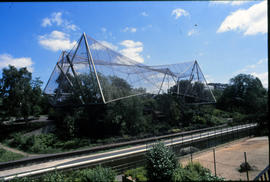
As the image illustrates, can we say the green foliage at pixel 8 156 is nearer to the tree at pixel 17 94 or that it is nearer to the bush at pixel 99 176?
the tree at pixel 17 94

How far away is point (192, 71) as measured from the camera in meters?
41.8

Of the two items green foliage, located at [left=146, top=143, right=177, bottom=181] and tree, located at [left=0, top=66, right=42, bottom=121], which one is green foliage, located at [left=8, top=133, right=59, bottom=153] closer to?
tree, located at [left=0, top=66, right=42, bottom=121]

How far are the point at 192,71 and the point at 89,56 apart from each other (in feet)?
98.4

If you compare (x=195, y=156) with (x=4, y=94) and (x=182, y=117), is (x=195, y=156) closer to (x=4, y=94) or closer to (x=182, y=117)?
(x=182, y=117)

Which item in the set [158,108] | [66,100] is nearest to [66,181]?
[66,100]

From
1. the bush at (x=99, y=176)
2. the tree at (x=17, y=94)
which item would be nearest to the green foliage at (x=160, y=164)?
the bush at (x=99, y=176)

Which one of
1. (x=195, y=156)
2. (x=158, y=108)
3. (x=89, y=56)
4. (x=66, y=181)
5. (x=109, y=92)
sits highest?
(x=89, y=56)

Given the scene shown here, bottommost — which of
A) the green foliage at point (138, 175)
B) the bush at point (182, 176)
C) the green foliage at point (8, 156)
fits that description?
the green foliage at point (8, 156)

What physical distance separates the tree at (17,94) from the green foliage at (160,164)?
29635mm

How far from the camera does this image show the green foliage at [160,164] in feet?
24.3

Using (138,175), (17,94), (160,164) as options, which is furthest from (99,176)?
(17,94)

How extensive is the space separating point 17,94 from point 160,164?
3115cm

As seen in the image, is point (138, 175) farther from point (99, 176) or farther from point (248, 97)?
point (248, 97)

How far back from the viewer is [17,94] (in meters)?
29.5
